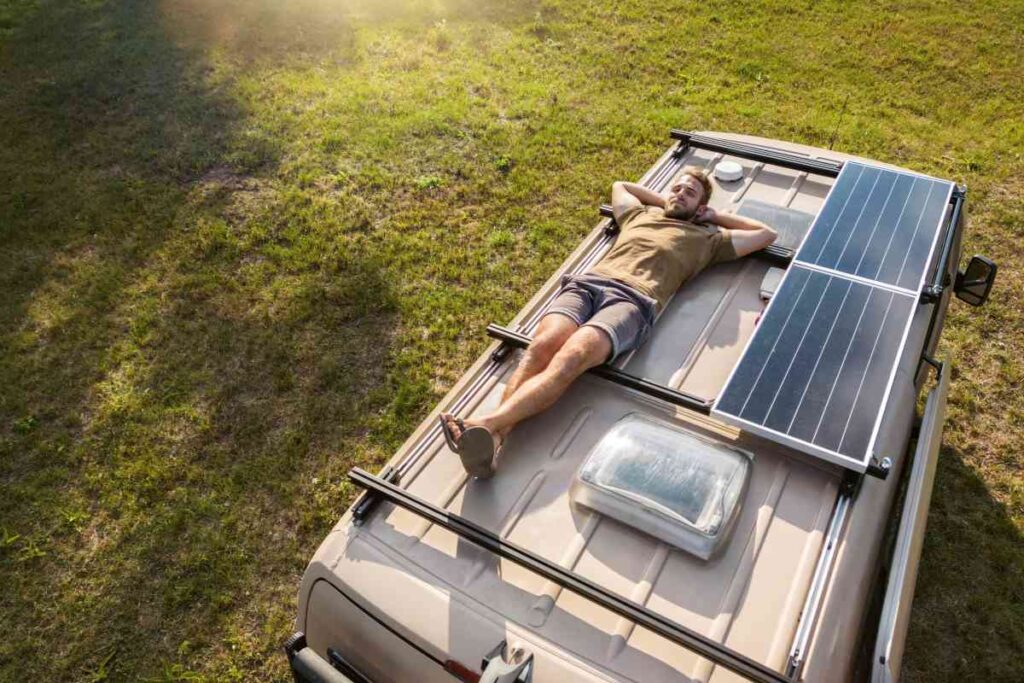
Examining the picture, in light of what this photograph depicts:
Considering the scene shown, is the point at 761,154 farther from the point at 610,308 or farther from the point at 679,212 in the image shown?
the point at 610,308

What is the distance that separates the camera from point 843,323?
4051 mm

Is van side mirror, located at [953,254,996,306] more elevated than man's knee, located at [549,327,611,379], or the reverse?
van side mirror, located at [953,254,996,306]

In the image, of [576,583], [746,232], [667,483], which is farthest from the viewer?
[746,232]

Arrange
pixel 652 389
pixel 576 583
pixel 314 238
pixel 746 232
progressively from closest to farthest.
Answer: pixel 576 583
pixel 652 389
pixel 746 232
pixel 314 238

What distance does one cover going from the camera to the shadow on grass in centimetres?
443

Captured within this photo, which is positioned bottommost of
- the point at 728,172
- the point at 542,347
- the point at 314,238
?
the point at 542,347

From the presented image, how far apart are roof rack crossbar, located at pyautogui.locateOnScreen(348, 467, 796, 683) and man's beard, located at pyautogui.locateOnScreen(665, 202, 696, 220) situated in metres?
2.80

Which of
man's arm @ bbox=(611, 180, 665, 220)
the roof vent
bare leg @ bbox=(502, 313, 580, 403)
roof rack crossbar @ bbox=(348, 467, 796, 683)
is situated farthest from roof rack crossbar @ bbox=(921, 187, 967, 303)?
roof rack crossbar @ bbox=(348, 467, 796, 683)

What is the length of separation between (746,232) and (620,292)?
1.04 m

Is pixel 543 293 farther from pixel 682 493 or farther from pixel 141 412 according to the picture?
pixel 141 412

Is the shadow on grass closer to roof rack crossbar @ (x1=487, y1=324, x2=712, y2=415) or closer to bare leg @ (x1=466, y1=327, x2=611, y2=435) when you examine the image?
roof rack crossbar @ (x1=487, y1=324, x2=712, y2=415)

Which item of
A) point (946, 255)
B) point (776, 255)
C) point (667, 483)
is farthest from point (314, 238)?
point (946, 255)

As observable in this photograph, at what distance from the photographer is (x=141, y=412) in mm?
6055

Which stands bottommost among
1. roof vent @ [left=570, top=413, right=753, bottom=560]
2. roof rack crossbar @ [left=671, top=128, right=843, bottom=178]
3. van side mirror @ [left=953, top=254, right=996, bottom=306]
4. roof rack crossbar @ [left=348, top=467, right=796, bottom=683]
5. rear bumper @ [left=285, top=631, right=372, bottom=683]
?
rear bumper @ [left=285, top=631, right=372, bottom=683]
